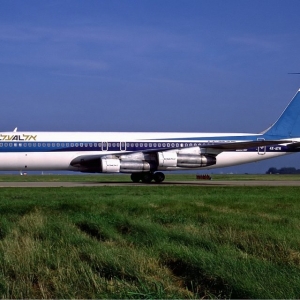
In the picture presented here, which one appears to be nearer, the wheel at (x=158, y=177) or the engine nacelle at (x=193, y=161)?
the engine nacelle at (x=193, y=161)

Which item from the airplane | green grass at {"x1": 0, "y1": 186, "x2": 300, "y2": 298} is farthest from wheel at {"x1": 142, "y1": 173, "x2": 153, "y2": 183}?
green grass at {"x1": 0, "y1": 186, "x2": 300, "y2": 298}

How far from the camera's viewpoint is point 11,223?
1266cm

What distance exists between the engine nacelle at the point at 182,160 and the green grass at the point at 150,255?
21238mm

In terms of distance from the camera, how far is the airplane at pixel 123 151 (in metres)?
36.0

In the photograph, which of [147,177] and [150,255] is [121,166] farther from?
[150,255]

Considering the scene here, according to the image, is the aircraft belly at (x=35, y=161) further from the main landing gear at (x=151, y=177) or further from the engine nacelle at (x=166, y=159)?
the engine nacelle at (x=166, y=159)

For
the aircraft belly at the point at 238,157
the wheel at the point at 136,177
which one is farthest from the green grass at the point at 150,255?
the aircraft belly at the point at 238,157

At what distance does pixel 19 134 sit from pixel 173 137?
9.59m

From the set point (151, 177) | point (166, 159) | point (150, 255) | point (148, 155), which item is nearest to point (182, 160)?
point (166, 159)

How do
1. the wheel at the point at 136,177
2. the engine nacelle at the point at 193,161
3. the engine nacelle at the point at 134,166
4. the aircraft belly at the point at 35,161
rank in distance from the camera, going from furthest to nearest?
the wheel at the point at 136,177, the engine nacelle at the point at 193,161, the aircraft belly at the point at 35,161, the engine nacelle at the point at 134,166

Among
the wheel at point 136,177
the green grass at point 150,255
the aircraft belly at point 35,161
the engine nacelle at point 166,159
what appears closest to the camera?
the green grass at point 150,255

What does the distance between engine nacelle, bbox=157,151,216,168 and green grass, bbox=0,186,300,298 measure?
21238 millimetres

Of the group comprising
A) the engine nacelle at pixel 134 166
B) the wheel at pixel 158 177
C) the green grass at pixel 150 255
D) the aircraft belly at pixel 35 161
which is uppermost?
the aircraft belly at pixel 35 161

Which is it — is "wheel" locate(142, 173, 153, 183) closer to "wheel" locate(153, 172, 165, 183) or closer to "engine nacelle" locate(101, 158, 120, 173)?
"wheel" locate(153, 172, 165, 183)
